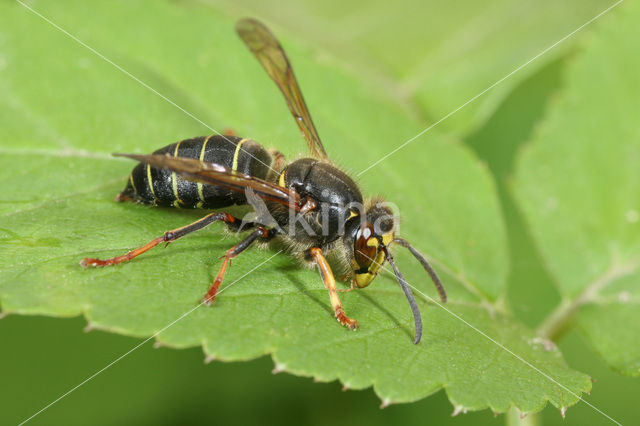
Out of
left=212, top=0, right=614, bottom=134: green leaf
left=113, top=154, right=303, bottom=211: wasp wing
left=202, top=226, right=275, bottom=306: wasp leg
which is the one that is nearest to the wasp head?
left=113, top=154, right=303, bottom=211: wasp wing

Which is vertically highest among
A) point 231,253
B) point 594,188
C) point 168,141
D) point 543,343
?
point 168,141

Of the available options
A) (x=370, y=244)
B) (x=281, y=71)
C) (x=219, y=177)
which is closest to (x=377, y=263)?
(x=370, y=244)

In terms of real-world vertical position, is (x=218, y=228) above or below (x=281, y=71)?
below

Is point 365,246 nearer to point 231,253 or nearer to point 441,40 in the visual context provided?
point 231,253

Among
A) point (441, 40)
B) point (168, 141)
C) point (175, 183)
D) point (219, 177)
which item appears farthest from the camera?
point (441, 40)

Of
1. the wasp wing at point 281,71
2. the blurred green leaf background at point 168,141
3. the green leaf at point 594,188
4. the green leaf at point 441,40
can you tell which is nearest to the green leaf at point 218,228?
the blurred green leaf background at point 168,141

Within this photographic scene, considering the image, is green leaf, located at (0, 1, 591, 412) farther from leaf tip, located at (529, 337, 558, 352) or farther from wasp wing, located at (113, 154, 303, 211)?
wasp wing, located at (113, 154, 303, 211)
